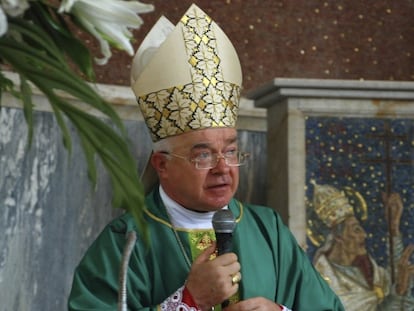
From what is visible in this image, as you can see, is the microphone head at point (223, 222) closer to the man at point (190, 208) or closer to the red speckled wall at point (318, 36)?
the man at point (190, 208)

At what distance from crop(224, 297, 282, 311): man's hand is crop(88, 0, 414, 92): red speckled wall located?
1873 mm

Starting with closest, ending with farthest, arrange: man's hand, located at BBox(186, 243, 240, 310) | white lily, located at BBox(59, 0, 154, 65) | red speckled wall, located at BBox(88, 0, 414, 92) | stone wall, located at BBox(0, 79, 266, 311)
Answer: white lily, located at BBox(59, 0, 154, 65), man's hand, located at BBox(186, 243, 240, 310), stone wall, located at BBox(0, 79, 266, 311), red speckled wall, located at BBox(88, 0, 414, 92)

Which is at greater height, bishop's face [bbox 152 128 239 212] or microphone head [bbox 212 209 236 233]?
bishop's face [bbox 152 128 239 212]

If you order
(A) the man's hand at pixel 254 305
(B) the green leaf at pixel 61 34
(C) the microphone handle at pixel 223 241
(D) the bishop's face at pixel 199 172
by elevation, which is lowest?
(A) the man's hand at pixel 254 305

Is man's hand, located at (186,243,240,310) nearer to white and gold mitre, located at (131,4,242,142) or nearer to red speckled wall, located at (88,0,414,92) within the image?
white and gold mitre, located at (131,4,242,142)

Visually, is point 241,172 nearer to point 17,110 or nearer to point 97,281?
point 17,110

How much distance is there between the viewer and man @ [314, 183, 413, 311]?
3.87 m

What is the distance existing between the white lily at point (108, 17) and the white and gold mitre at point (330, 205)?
241 cm

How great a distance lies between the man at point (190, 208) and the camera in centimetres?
298

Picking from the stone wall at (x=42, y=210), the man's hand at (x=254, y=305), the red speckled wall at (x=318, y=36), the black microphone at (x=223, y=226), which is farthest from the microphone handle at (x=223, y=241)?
the red speckled wall at (x=318, y=36)

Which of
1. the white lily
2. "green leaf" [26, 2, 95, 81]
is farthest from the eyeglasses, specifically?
the white lily

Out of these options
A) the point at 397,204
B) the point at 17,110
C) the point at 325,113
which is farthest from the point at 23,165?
the point at 397,204

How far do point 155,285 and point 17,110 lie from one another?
3.67 feet

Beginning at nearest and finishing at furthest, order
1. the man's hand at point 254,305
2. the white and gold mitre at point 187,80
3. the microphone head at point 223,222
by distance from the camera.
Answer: the microphone head at point 223,222 < the man's hand at point 254,305 < the white and gold mitre at point 187,80
